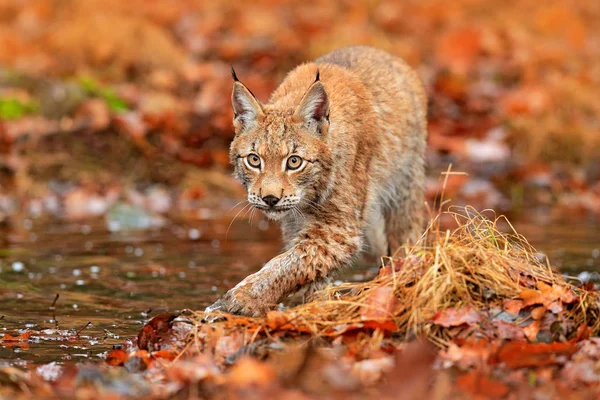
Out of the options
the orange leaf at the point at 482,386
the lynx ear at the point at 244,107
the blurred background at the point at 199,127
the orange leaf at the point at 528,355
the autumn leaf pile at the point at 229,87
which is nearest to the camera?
the orange leaf at the point at 482,386

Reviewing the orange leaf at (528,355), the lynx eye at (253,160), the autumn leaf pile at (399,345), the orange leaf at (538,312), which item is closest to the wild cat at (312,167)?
the lynx eye at (253,160)

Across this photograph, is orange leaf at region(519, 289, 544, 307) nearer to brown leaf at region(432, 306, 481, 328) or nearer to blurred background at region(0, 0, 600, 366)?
brown leaf at region(432, 306, 481, 328)

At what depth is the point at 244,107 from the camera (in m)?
6.18

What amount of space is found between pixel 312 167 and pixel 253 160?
1.20 ft

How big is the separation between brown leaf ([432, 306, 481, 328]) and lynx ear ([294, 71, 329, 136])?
70.8 inches

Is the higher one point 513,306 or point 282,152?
point 282,152

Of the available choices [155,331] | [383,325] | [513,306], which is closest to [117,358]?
[155,331]

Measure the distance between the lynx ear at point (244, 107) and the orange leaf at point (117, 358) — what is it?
6.24 feet

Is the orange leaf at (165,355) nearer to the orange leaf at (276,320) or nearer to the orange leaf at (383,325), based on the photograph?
the orange leaf at (276,320)

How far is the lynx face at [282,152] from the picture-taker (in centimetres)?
588

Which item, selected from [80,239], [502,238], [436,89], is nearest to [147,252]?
[80,239]

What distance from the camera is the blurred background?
8.50 metres

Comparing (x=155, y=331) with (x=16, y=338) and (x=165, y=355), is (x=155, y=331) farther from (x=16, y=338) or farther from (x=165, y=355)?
(x=16, y=338)

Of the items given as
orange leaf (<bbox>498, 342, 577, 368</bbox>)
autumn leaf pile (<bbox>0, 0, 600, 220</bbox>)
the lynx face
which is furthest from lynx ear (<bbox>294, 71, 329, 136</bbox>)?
autumn leaf pile (<bbox>0, 0, 600, 220</bbox>)
